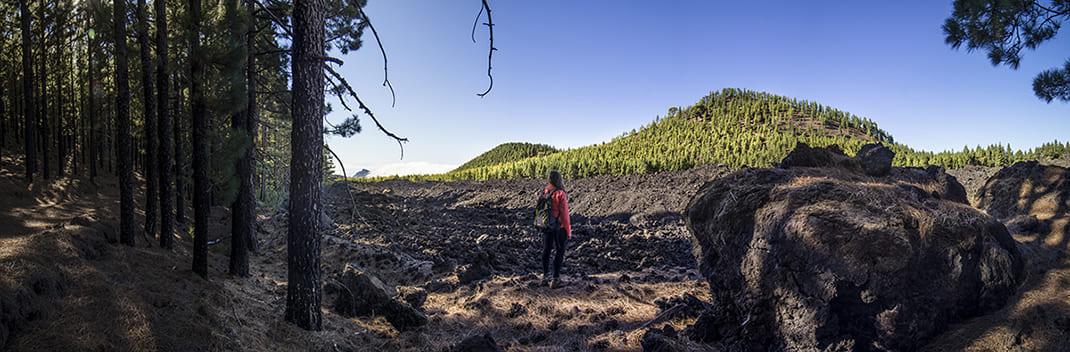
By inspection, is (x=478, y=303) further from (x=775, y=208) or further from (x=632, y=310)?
(x=775, y=208)

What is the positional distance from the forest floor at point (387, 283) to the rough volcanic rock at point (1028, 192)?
57.9 inches

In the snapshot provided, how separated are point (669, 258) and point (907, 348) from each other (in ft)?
20.7

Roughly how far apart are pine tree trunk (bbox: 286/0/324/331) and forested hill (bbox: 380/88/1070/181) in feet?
57.9

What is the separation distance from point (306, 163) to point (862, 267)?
16.9 ft

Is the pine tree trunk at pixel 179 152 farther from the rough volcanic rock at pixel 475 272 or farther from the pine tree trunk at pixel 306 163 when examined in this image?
the rough volcanic rock at pixel 475 272

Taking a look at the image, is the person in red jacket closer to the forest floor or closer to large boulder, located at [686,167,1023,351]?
the forest floor

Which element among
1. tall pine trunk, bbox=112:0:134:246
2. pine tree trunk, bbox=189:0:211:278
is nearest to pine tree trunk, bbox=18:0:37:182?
tall pine trunk, bbox=112:0:134:246

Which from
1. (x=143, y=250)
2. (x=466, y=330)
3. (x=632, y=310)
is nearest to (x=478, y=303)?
(x=466, y=330)

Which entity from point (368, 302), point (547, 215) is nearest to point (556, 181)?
point (547, 215)

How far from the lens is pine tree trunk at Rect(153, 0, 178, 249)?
258 inches

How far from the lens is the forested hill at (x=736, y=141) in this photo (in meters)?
19.0

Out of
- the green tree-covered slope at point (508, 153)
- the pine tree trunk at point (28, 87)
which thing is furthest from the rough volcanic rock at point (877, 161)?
the green tree-covered slope at point (508, 153)

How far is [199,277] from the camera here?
554 cm

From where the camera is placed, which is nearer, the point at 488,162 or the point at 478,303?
the point at 478,303
